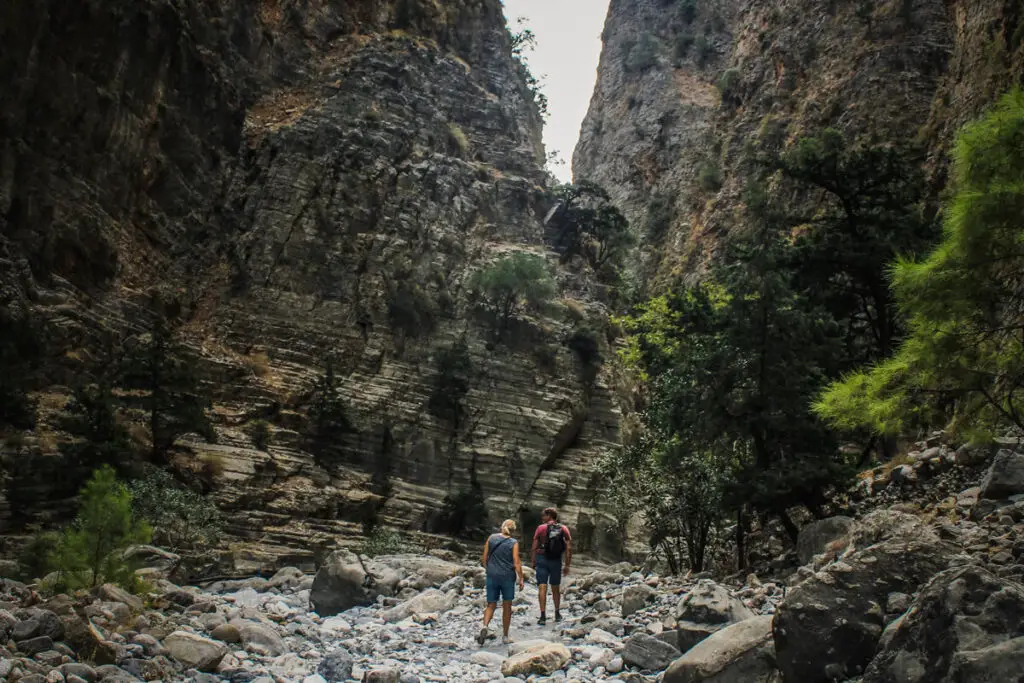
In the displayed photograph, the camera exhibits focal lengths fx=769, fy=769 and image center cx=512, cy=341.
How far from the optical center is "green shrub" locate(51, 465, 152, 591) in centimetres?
1152

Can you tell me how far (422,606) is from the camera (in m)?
13.0

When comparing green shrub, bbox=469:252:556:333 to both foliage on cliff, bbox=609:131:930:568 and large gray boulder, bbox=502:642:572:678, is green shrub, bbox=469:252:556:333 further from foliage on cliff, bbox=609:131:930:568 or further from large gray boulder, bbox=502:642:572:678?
large gray boulder, bbox=502:642:572:678

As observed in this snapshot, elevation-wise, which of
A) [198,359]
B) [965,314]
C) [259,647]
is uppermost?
[198,359]

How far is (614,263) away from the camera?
4450 centimetres

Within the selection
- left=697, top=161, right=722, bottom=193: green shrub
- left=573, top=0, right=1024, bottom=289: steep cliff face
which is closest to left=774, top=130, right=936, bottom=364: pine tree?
left=573, top=0, right=1024, bottom=289: steep cliff face

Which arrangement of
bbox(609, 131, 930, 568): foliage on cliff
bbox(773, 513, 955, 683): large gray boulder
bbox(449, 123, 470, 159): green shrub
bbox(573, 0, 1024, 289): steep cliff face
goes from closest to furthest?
1. bbox(773, 513, 955, 683): large gray boulder
2. bbox(609, 131, 930, 568): foliage on cliff
3. bbox(573, 0, 1024, 289): steep cliff face
4. bbox(449, 123, 470, 159): green shrub

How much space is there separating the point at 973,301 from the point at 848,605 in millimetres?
3457

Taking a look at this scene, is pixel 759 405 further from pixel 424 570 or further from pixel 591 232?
pixel 591 232

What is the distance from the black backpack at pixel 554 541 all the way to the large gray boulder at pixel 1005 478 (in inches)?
211

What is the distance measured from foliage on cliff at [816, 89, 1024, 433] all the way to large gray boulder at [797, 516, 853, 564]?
2632mm

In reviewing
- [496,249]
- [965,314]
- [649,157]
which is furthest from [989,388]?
[649,157]

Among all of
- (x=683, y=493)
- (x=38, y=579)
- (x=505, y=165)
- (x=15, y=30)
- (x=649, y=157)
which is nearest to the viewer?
(x=38, y=579)

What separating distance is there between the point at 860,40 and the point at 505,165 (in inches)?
725

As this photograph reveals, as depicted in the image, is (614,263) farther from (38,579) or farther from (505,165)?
(38,579)
